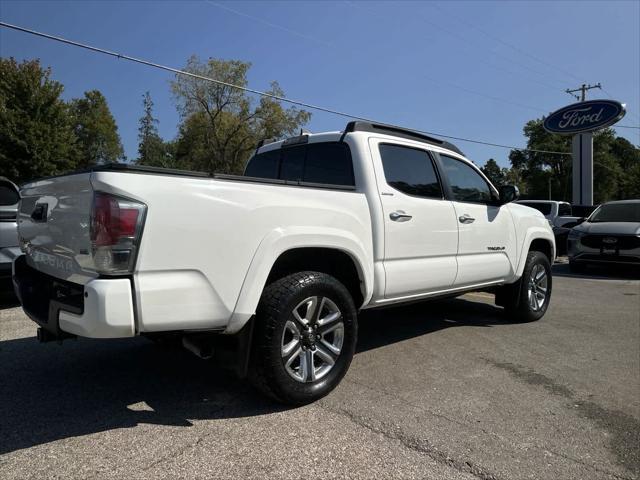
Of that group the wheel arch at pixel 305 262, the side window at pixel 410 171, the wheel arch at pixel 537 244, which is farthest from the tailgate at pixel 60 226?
the wheel arch at pixel 537 244

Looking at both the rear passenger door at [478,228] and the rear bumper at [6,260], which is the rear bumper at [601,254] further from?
the rear bumper at [6,260]

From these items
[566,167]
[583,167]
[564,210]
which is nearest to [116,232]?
[564,210]

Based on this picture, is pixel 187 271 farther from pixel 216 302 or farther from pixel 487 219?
pixel 487 219

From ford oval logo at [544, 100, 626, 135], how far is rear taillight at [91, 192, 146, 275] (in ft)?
93.1

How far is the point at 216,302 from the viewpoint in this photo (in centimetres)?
279

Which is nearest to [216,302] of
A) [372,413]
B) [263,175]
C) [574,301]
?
[372,413]

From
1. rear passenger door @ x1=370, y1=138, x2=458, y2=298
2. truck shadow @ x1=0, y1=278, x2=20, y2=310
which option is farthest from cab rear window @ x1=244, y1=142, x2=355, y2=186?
truck shadow @ x1=0, y1=278, x2=20, y2=310

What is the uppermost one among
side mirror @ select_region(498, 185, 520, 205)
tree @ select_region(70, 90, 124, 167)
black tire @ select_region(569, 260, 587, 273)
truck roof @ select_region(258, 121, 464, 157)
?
tree @ select_region(70, 90, 124, 167)

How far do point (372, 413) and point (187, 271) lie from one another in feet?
5.03

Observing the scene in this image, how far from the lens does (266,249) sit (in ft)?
9.84

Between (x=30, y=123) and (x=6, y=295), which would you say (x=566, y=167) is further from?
(x=6, y=295)

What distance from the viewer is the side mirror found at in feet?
17.5

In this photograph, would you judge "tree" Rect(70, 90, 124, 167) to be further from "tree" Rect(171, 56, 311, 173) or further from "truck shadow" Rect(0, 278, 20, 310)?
"truck shadow" Rect(0, 278, 20, 310)

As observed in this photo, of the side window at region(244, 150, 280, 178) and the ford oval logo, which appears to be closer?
the side window at region(244, 150, 280, 178)
